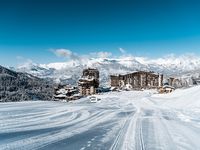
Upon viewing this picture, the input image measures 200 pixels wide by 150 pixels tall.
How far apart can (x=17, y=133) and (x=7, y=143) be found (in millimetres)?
2986

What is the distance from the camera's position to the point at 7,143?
1269cm

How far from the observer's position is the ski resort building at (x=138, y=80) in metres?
176

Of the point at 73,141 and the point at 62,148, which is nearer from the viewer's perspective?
the point at 62,148

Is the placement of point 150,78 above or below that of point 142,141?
above

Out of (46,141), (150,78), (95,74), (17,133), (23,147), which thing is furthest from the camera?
(150,78)

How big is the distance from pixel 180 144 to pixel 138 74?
16736 cm

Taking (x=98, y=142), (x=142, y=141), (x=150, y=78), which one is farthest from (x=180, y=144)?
(x=150, y=78)

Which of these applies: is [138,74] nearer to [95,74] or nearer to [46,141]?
[95,74]

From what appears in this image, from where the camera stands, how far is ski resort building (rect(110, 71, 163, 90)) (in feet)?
576

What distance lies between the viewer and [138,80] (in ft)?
598

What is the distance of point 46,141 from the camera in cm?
1352

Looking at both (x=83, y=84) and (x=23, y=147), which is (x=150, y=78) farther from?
(x=23, y=147)

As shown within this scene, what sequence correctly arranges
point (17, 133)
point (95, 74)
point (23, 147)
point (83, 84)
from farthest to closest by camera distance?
point (95, 74) → point (83, 84) → point (17, 133) → point (23, 147)

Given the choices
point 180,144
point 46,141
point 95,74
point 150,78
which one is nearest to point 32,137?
point 46,141
